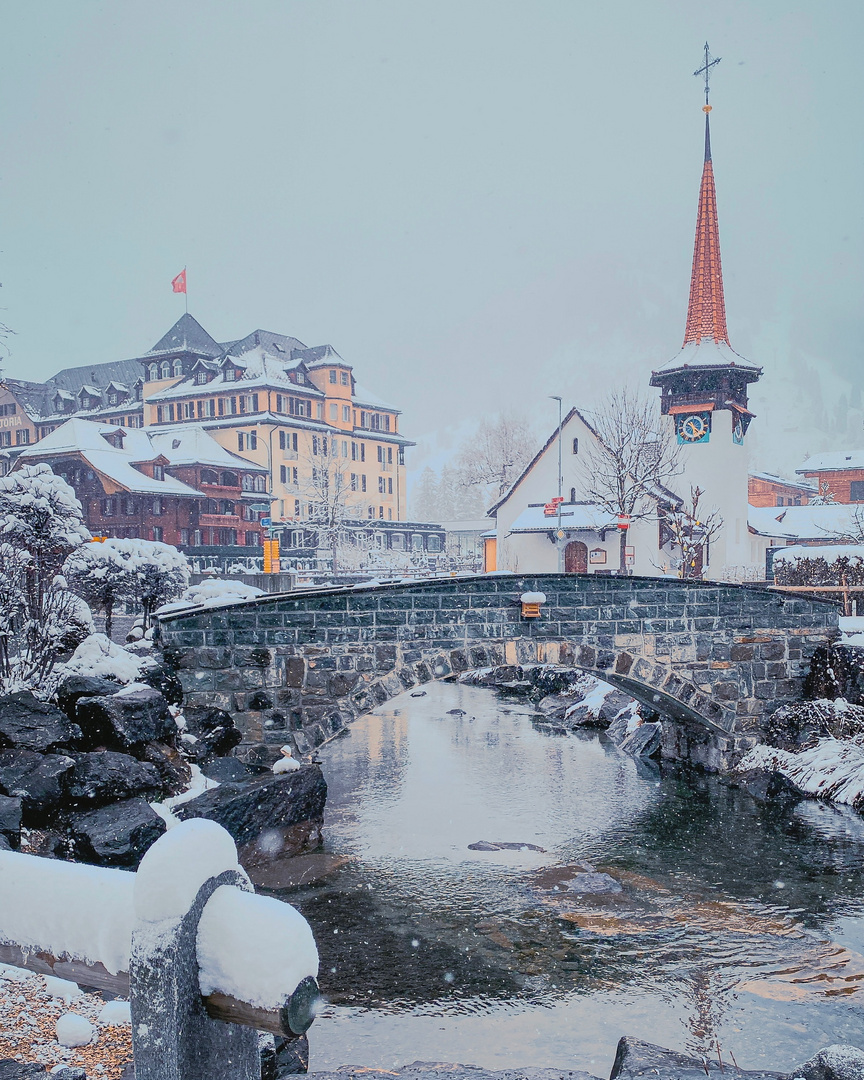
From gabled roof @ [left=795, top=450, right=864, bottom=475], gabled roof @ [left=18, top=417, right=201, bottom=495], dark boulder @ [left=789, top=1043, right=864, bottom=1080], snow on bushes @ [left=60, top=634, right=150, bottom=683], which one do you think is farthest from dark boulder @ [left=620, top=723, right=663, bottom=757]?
gabled roof @ [left=795, top=450, right=864, bottom=475]

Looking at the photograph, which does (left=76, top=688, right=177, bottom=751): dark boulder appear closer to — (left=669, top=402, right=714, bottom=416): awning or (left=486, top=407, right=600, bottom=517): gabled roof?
(left=486, top=407, right=600, bottom=517): gabled roof

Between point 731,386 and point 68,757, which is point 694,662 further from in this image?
point 731,386

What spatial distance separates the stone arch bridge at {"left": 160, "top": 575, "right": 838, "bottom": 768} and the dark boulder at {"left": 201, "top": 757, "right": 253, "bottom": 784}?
2.49 ft

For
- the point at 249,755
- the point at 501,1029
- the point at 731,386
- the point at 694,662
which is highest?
the point at 731,386

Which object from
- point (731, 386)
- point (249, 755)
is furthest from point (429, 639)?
point (731, 386)

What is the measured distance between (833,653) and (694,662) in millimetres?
2838

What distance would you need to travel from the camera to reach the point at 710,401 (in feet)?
123

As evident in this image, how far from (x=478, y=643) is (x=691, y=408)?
90.8 feet

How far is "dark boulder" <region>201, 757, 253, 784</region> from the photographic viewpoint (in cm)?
1176

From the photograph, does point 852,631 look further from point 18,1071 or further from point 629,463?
point 629,463

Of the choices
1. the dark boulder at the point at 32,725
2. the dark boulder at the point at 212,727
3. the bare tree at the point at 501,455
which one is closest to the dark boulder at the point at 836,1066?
the dark boulder at the point at 32,725

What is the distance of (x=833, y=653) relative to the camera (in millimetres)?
15523

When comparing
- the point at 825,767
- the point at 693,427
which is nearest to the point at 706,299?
the point at 693,427

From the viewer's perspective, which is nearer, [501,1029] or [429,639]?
[501,1029]
